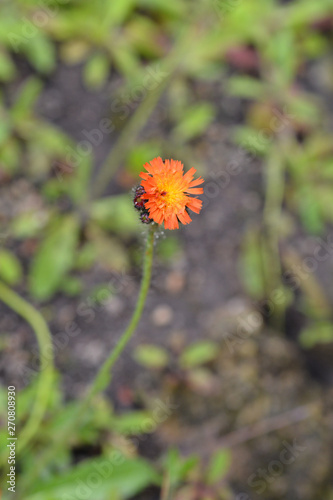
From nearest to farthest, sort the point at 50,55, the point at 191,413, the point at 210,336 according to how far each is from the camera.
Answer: the point at 191,413 → the point at 210,336 → the point at 50,55

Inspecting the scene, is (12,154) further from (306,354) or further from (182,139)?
(306,354)

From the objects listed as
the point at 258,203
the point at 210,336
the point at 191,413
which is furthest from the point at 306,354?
the point at 258,203

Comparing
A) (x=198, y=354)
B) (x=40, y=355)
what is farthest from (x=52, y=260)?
(x=198, y=354)

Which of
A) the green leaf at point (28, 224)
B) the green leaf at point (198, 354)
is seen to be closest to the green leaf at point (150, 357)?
the green leaf at point (198, 354)

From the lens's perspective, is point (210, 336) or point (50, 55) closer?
point (210, 336)

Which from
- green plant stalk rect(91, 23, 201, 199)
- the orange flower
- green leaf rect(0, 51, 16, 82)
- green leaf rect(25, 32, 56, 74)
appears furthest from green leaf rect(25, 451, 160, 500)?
green leaf rect(25, 32, 56, 74)

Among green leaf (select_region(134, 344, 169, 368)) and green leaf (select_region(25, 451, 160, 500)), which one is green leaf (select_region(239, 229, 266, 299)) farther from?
green leaf (select_region(25, 451, 160, 500))

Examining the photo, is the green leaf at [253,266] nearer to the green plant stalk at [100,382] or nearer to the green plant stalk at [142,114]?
the green plant stalk at [142,114]
